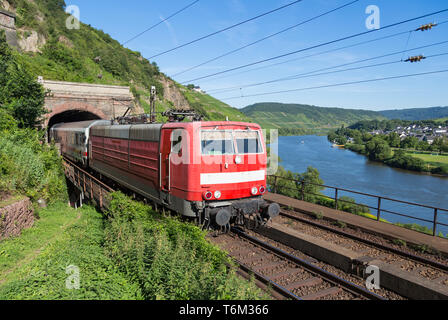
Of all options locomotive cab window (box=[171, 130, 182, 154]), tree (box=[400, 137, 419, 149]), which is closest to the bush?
locomotive cab window (box=[171, 130, 182, 154])

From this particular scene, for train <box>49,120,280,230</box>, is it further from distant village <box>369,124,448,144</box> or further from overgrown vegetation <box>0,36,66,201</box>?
distant village <box>369,124,448,144</box>

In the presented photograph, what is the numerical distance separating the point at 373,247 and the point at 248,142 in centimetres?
475

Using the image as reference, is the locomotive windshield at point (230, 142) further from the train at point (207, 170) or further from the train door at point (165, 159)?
the train door at point (165, 159)

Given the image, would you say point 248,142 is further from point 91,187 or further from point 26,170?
point 26,170

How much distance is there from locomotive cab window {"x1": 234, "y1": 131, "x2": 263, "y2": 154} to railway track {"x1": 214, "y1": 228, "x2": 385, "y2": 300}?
261cm

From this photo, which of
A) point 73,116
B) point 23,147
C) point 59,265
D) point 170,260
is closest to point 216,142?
point 170,260

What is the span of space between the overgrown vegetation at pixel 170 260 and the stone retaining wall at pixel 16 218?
3.62 m

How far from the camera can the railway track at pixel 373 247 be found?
7586 millimetres

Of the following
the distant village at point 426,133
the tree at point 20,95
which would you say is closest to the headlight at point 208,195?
the tree at point 20,95

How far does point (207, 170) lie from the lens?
27.5 feet

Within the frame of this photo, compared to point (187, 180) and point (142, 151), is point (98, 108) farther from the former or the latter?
point (187, 180)

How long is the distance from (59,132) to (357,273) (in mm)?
26634

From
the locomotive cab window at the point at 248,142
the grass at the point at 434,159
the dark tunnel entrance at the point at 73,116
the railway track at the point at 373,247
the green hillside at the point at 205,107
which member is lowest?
the grass at the point at 434,159
